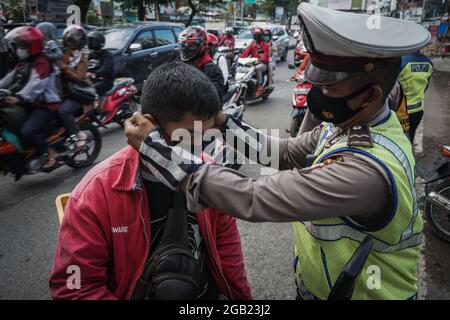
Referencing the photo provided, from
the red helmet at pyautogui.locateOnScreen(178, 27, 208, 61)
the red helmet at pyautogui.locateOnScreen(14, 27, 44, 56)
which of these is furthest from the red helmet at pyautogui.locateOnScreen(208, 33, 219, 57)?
the red helmet at pyautogui.locateOnScreen(14, 27, 44, 56)

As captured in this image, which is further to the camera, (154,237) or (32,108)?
(32,108)

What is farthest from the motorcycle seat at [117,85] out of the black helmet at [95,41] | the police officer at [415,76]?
the police officer at [415,76]

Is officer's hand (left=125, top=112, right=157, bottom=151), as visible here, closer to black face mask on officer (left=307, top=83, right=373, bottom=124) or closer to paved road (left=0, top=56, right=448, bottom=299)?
black face mask on officer (left=307, top=83, right=373, bottom=124)

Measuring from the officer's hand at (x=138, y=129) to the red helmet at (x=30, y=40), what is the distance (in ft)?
11.0

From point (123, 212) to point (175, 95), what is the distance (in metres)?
0.47

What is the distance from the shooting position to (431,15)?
21.6 m

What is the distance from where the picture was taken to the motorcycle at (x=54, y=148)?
3.90 meters

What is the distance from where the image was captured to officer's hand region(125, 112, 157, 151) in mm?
1236

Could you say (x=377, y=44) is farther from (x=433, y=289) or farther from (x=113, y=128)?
(x=113, y=128)

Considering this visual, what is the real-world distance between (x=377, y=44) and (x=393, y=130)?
0.33 meters

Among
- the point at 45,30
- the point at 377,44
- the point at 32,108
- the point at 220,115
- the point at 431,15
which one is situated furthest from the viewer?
the point at 431,15

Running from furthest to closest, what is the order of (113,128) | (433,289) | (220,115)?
Answer: (113,128) < (433,289) < (220,115)

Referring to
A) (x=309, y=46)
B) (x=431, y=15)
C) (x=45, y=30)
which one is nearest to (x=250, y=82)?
(x=45, y=30)

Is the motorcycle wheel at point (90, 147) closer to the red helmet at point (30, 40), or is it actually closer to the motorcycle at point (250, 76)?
the red helmet at point (30, 40)
